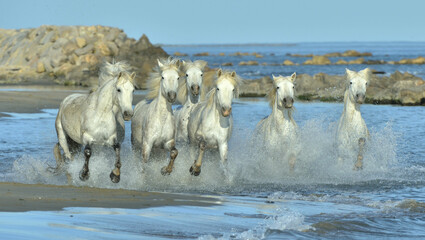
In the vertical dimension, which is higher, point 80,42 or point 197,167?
point 80,42

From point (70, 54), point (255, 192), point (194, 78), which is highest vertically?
point (194, 78)

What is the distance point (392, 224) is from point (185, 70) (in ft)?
14.4

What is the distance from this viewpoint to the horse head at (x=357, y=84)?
38.9ft

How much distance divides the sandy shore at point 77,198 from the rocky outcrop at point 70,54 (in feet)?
86.6

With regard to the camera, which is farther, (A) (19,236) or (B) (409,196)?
(B) (409,196)

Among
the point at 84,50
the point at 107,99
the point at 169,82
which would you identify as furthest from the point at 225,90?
the point at 84,50

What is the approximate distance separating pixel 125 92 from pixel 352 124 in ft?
14.8

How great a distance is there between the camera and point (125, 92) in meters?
9.41

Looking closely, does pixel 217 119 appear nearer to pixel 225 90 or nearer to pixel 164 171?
pixel 225 90

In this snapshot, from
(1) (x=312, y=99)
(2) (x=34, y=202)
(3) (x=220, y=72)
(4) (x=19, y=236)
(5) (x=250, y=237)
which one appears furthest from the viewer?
(1) (x=312, y=99)

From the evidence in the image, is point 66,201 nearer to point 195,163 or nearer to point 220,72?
point 195,163

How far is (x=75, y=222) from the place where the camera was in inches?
281

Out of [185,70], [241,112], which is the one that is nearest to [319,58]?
[241,112]

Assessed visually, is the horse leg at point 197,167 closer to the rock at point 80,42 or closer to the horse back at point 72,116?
the horse back at point 72,116
